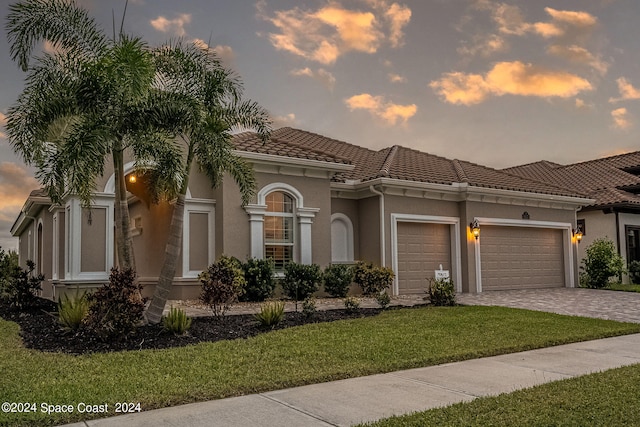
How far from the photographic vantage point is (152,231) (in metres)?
15.5

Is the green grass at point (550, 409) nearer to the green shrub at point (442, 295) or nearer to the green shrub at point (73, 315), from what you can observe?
the green shrub at point (73, 315)

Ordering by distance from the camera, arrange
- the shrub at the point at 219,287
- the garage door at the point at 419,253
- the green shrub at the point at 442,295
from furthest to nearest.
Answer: the garage door at the point at 419,253, the green shrub at the point at 442,295, the shrub at the point at 219,287

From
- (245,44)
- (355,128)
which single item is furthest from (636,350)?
(355,128)

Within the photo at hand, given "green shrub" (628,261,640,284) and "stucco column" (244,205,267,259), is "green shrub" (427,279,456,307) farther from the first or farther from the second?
"green shrub" (628,261,640,284)

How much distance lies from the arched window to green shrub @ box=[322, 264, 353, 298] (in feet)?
3.72

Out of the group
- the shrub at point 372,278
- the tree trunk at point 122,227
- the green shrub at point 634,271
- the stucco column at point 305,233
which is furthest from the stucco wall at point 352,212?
the green shrub at point 634,271

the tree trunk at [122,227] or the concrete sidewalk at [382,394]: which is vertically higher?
the tree trunk at [122,227]

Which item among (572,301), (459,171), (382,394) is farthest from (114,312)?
(459,171)

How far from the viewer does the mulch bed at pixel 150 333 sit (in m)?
7.40

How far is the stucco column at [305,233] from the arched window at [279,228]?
24cm

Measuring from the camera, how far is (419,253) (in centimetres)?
1617

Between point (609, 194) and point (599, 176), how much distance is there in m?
3.39

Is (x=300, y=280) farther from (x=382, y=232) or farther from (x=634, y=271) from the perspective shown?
(x=634, y=271)

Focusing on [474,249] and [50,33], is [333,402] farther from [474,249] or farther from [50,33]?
[474,249]
